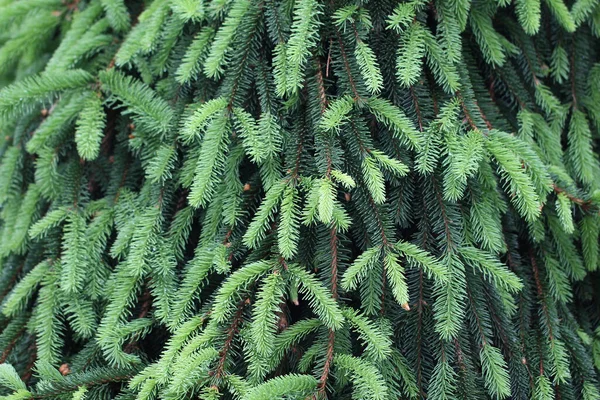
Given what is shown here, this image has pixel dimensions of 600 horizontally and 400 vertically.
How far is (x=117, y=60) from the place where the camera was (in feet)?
5.11

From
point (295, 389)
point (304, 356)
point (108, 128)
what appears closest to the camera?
point (295, 389)

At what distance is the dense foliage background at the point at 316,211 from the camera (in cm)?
128

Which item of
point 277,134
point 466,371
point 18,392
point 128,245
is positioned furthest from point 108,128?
point 466,371

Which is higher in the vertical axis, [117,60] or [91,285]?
[117,60]

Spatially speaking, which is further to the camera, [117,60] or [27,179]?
[27,179]

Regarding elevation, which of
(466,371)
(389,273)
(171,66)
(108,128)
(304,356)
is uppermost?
(171,66)

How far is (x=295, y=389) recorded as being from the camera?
3.84 feet

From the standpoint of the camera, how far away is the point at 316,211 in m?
1.26

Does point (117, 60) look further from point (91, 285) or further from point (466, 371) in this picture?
point (466, 371)

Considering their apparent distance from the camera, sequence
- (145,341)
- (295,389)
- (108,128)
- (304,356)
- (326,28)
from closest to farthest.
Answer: (295,389) → (304,356) → (326,28) → (145,341) → (108,128)

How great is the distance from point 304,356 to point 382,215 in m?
0.37

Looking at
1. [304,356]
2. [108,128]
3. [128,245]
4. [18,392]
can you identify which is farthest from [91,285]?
[304,356]

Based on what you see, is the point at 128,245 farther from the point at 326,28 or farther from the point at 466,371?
the point at 466,371

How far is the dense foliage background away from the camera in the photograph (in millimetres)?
1278
